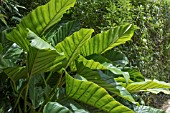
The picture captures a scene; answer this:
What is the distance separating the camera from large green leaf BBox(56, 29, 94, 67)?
1.74 meters

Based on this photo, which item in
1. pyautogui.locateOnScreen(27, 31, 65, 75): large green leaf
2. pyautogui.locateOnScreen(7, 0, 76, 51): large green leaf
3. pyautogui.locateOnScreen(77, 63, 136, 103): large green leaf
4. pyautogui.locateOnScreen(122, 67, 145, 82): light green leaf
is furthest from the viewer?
pyautogui.locateOnScreen(122, 67, 145, 82): light green leaf

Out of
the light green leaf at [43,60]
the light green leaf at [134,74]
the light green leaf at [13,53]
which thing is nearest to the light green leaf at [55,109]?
the light green leaf at [43,60]

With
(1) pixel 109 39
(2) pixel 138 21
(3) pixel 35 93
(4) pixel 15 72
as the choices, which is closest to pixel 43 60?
(4) pixel 15 72

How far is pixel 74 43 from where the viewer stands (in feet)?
5.91

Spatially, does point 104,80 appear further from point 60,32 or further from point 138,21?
point 138,21

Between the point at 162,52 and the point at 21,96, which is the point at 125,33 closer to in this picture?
the point at 21,96

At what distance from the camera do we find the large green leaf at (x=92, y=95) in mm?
1675

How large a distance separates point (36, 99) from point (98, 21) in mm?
1281

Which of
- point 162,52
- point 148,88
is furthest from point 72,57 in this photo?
point 162,52

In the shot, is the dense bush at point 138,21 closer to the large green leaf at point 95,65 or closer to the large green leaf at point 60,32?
the large green leaf at point 60,32

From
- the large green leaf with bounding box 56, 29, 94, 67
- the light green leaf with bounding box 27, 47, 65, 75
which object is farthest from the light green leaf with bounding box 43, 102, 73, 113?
the large green leaf with bounding box 56, 29, 94, 67

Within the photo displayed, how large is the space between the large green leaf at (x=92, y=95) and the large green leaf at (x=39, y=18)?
1.15 ft

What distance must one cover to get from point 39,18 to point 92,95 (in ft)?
1.79

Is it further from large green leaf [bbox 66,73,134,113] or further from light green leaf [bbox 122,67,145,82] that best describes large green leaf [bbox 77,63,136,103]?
light green leaf [bbox 122,67,145,82]
